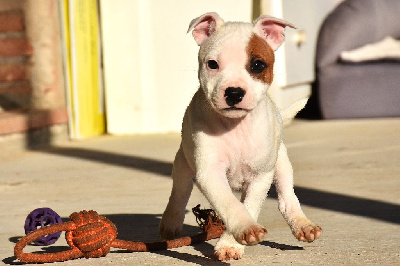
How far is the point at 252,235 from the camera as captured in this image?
2.46 metres

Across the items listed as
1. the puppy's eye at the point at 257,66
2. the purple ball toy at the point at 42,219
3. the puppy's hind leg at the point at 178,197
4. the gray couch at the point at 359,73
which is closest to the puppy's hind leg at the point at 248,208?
the puppy's hind leg at the point at 178,197

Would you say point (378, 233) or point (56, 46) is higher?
point (56, 46)

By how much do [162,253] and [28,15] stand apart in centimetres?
492

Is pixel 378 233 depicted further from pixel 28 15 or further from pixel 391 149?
pixel 28 15

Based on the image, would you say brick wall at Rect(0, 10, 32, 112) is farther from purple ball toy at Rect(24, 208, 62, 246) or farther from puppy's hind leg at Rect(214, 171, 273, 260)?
puppy's hind leg at Rect(214, 171, 273, 260)

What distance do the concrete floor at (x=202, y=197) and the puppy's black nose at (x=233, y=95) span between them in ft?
1.97

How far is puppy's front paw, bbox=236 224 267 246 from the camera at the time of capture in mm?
2453

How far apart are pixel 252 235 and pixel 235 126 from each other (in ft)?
1.69

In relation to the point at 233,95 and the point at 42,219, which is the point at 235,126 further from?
the point at 42,219

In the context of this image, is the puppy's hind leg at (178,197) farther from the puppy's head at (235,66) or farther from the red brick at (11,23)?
the red brick at (11,23)

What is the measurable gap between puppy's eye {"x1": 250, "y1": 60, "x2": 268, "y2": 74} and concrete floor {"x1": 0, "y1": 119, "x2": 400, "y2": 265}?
0.68 meters

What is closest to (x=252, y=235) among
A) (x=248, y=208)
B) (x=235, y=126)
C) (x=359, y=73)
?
(x=248, y=208)

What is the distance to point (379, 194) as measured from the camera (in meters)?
4.21

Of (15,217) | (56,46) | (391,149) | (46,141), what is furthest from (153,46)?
(15,217)
